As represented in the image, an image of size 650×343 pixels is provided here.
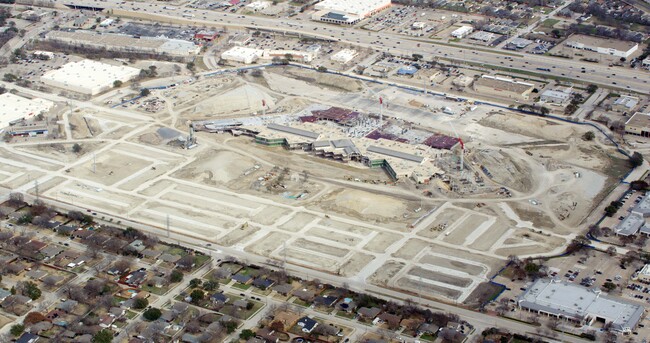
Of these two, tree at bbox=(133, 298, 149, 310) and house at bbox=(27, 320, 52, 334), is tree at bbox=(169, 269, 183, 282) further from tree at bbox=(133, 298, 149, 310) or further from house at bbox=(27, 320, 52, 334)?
house at bbox=(27, 320, 52, 334)

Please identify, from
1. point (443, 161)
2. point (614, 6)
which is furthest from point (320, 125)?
point (614, 6)

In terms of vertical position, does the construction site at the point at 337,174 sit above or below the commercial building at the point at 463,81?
above

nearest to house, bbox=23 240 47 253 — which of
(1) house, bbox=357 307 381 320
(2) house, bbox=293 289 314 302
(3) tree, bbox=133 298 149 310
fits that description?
(3) tree, bbox=133 298 149 310

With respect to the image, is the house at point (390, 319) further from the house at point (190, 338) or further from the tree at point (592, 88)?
the tree at point (592, 88)

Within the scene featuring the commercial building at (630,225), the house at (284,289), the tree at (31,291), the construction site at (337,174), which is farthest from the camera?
the commercial building at (630,225)

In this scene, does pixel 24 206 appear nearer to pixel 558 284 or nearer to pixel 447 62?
pixel 558 284

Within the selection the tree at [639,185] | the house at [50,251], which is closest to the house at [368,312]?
the house at [50,251]

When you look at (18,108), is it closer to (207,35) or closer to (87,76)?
(87,76)
